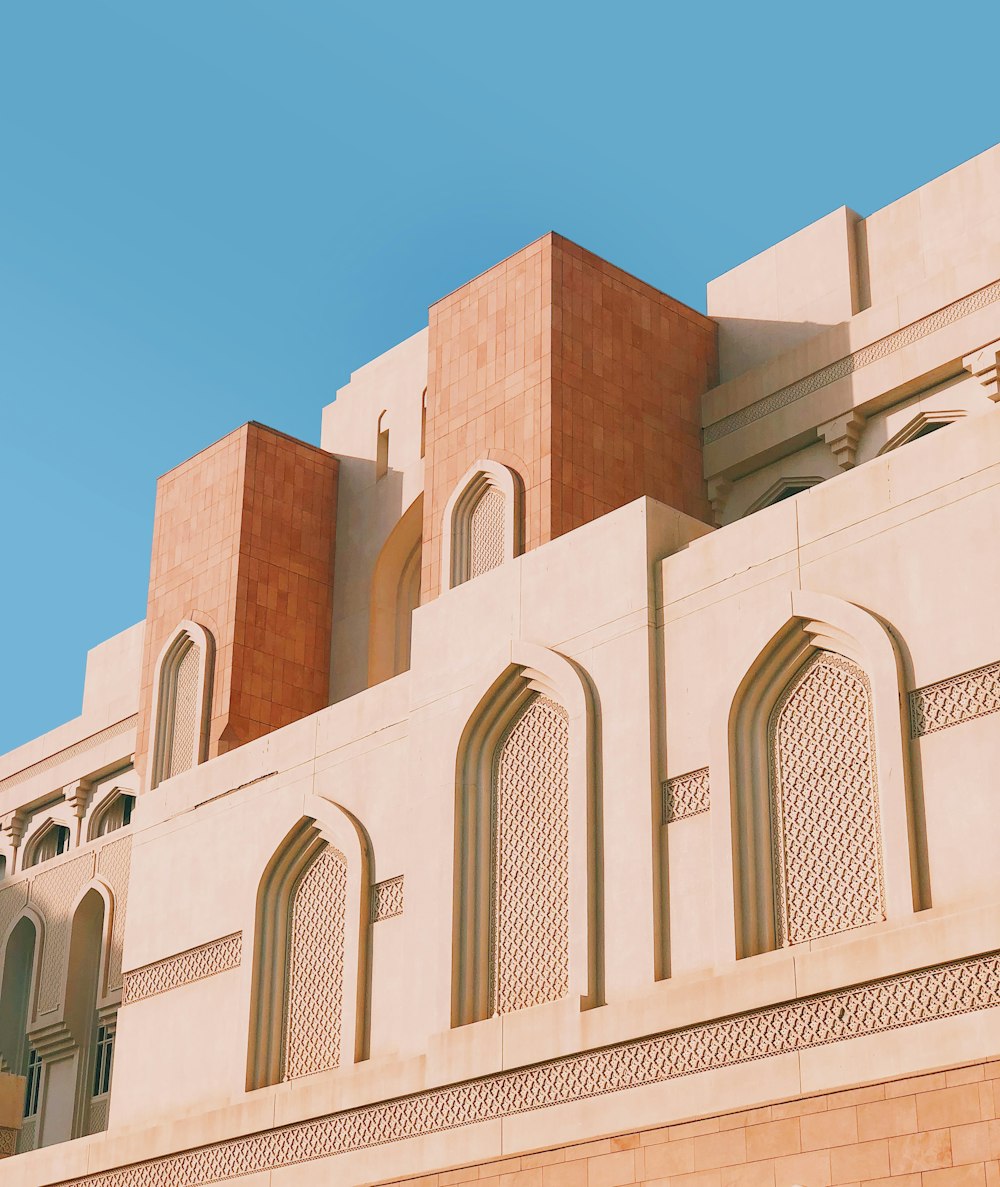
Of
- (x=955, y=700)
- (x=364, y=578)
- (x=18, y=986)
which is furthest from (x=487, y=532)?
(x=18, y=986)

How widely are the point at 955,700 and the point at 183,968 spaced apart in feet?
21.1

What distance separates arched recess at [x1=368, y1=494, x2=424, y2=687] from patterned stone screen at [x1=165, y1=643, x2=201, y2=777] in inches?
59.9

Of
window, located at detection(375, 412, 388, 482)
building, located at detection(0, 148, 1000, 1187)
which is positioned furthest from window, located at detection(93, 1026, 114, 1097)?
window, located at detection(375, 412, 388, 482)

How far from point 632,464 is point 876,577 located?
4.30 metres

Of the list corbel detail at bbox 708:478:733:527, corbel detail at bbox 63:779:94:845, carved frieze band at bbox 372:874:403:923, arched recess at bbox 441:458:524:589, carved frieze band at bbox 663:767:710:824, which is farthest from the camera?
corbel detail at bbox 63:779:94:845

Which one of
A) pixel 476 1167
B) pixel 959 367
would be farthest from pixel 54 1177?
pixel 959 367

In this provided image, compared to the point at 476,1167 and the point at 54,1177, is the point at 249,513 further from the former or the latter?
the point at 476,1167

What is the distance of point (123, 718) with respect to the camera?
66.5 feet

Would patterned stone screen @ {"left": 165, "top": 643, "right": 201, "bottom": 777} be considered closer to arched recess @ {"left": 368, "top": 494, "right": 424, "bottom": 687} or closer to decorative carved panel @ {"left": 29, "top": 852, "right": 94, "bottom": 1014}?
arched recess @ {"left": 368, "top": 494, "right": 424, "bottom": 687}

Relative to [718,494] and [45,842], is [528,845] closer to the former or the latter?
[718,494]

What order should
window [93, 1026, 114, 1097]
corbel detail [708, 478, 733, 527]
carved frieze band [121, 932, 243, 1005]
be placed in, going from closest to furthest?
carved frieze band [121, 932, 243, 1005] → corbel detail [708, 478, 733, 527] → window [93, 1026, 114, 1097]

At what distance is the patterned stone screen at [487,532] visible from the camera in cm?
1328

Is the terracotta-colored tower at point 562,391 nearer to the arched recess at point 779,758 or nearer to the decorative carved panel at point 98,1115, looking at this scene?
the arched recess at point 779,758

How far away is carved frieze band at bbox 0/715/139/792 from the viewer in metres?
20.3
